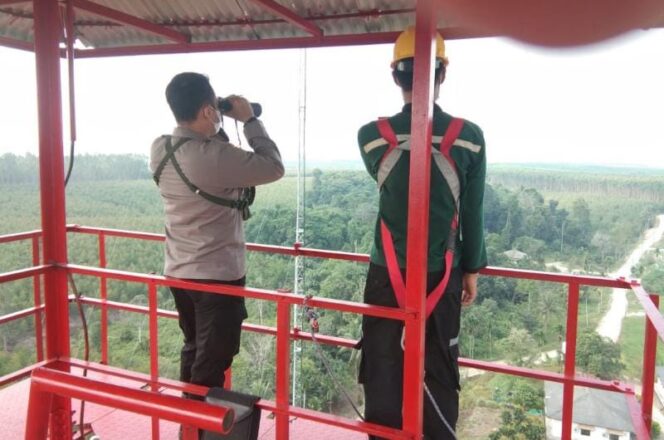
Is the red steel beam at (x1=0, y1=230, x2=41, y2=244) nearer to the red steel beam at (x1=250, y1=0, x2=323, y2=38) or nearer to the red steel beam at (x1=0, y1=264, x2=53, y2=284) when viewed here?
the red steel beam at (x1=0, y1=264, x2=53, y2=284)

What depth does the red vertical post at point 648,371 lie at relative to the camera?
7.17 ft

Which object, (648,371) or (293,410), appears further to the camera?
(648,371)

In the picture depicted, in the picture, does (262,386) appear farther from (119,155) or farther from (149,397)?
(149,397)

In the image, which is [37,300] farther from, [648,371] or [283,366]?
[648,371]

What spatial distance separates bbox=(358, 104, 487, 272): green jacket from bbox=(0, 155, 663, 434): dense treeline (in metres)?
0.99

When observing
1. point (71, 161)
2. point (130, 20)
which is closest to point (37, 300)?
point (71, 161)

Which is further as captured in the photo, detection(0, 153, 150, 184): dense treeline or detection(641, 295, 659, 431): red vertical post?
detection(0, 153, 150, 184): dense treeline

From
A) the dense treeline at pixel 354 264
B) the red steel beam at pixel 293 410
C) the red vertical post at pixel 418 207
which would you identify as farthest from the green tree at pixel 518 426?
the red vertical post at pixel 418 207

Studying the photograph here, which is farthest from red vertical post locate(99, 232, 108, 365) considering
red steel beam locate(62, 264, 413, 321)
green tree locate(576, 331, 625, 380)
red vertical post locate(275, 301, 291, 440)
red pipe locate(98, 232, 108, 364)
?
green tree locate(576, 331, 625, 380)

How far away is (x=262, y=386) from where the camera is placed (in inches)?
574

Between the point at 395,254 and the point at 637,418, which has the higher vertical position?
the point at 395,254

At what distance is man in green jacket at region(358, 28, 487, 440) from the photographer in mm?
1904

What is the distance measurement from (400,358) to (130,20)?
2645mm

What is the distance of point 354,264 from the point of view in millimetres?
8531
